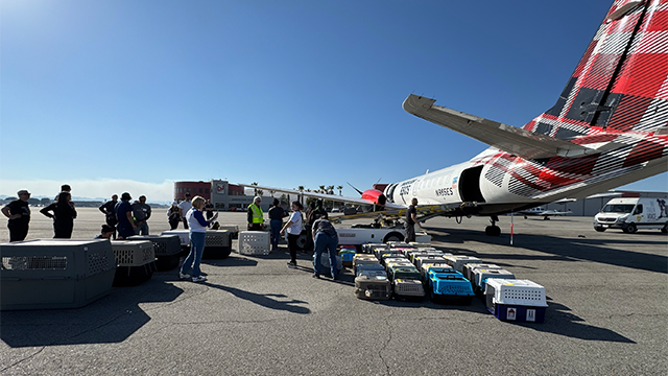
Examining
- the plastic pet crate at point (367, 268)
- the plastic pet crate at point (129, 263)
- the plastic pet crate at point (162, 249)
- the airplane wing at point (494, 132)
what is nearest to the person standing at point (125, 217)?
the plastic pet crate at point (162, 249)

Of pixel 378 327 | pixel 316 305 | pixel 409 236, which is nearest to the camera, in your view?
pixel 378 327

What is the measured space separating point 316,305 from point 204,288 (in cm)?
236

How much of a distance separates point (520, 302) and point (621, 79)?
778cm

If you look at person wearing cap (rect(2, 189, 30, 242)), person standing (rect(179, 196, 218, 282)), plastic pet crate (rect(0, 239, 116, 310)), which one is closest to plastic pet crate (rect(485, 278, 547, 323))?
person standing (rect(179, 196, 218, 282))

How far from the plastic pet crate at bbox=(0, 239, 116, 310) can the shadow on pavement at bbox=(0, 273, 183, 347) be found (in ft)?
0.48

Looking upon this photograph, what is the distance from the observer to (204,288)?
573cm

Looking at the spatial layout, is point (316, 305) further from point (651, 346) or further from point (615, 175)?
point (615, 175)

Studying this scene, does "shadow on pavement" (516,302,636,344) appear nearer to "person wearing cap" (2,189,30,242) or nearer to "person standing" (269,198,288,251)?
"person standing" (269,198,288,251)

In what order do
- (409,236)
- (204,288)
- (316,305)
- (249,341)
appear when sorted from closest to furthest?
(249,341), (316,305), (204,288), (409,236)

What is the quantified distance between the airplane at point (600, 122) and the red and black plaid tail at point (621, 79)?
0.8 inches

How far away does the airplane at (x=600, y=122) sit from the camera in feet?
22.9

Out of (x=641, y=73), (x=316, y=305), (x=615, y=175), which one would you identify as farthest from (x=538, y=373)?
(x=641, y=73)

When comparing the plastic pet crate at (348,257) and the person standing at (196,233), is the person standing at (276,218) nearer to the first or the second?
the plastic pet crate at (348,257)

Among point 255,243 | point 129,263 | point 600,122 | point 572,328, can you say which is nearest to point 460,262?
point 572,328
